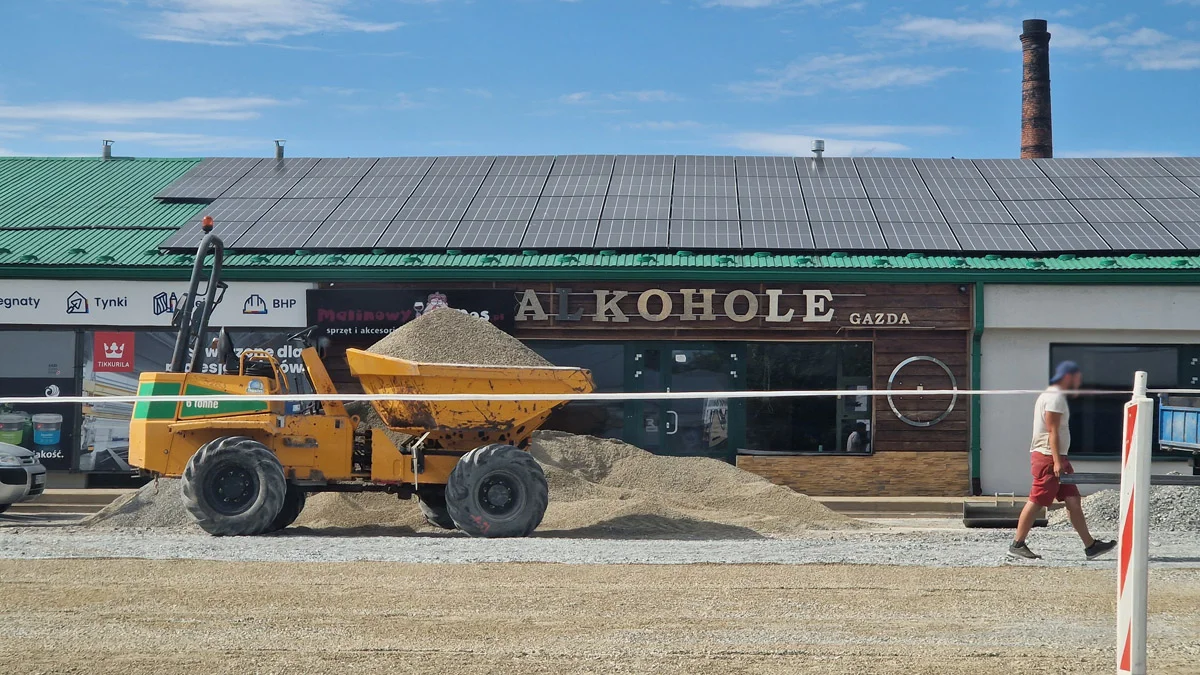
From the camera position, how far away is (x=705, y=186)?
82.4ft

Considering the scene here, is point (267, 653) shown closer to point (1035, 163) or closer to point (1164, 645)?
point (1164, 645)

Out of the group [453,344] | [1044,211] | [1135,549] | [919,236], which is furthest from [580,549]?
[1044,211]

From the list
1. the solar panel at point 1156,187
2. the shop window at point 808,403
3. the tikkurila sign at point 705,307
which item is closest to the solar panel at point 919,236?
the tikkurila sign at point 705,307

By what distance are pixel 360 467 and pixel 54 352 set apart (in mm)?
9777

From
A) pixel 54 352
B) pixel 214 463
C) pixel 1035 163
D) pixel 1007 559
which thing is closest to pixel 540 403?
pixel 214 463

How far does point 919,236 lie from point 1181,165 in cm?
866

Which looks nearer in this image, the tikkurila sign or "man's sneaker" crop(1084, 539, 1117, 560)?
"man's sneaker" crop(1084, 539, 1117, 560)

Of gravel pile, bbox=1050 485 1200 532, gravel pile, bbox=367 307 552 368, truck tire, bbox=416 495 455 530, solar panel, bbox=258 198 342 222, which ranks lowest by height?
truck tire, bbox=416 495 455 530

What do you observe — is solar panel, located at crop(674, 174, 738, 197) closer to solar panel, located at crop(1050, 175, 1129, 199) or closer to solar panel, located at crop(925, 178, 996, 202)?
solar panel, located at crop(925, 178, 996, 202)

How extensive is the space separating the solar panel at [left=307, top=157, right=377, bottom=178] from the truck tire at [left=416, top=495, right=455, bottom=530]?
12766mm

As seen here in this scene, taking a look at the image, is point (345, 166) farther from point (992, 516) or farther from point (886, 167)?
point (992, 516)

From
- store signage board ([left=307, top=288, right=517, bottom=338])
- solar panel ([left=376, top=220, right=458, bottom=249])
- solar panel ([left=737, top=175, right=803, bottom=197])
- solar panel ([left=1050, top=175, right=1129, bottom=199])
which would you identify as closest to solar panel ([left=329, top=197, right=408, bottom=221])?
solar panel ([left=376, top=220, right=458, bottom=249])

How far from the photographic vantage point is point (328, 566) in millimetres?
10391

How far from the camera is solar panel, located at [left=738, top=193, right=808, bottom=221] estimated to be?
23.0 m
